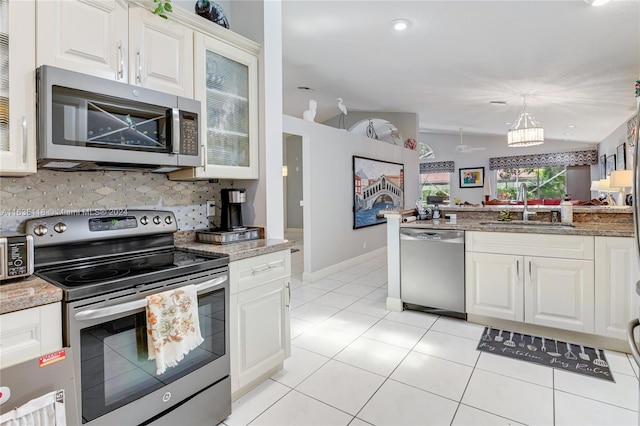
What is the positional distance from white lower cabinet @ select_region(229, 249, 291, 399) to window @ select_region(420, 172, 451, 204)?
9.66 metres

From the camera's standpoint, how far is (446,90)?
507cm

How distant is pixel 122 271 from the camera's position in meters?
1.49

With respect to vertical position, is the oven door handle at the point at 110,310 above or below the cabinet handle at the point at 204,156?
below

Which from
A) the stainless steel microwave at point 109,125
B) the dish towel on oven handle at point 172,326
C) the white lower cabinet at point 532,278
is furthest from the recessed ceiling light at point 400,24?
the dish towel on oven handle at point 172,326

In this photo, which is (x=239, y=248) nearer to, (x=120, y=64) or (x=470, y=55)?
(x=120, y=64)

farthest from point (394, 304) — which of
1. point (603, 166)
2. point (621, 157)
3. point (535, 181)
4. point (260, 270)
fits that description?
point (535, 181)

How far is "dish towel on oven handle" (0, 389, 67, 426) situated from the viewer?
1.04 meters

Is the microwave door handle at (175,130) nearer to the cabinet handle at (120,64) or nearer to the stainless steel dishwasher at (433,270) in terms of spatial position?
the cabinet handle at (120,64)

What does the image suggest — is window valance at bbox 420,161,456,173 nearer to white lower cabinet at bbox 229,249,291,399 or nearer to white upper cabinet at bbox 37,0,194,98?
white lower cabinet at bbox 229,249,291,399

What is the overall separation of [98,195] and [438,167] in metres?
10.6

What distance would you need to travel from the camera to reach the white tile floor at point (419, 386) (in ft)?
5.79

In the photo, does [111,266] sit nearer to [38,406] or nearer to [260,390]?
[38,406]

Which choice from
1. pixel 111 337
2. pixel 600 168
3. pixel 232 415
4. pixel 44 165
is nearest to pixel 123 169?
pixel 44 165

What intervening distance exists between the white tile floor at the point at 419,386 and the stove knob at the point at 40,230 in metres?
1.31
